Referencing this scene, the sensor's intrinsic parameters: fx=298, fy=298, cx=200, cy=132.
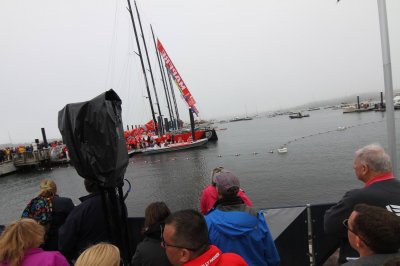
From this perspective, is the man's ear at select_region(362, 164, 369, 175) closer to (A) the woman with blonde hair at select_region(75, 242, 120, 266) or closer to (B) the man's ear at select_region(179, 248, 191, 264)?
(B) the man's ear at select_region(179, 248, 191, 264)

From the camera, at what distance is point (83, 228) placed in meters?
3.34

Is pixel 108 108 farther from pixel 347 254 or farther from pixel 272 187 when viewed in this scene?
pixel 272 187

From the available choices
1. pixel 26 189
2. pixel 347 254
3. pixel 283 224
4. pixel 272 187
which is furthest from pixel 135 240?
pixel 26 189

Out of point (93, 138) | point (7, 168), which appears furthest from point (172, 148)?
point (93, 138)

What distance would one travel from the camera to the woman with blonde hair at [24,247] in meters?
2.28

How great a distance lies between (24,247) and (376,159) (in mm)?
3011

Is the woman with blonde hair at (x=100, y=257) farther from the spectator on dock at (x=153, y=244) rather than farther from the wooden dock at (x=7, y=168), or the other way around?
the wooden dock at (x=7, y=168)

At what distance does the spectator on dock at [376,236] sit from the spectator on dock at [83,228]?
2478 mm

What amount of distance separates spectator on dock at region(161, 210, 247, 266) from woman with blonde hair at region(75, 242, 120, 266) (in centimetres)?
38

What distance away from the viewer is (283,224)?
3865mm

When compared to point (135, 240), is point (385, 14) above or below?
above

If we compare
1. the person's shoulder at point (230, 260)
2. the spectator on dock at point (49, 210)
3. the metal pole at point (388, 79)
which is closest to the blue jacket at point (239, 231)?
the person's shoulder at point (230, 260)

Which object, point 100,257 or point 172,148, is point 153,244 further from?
point 172,148

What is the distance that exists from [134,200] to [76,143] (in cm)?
1402
